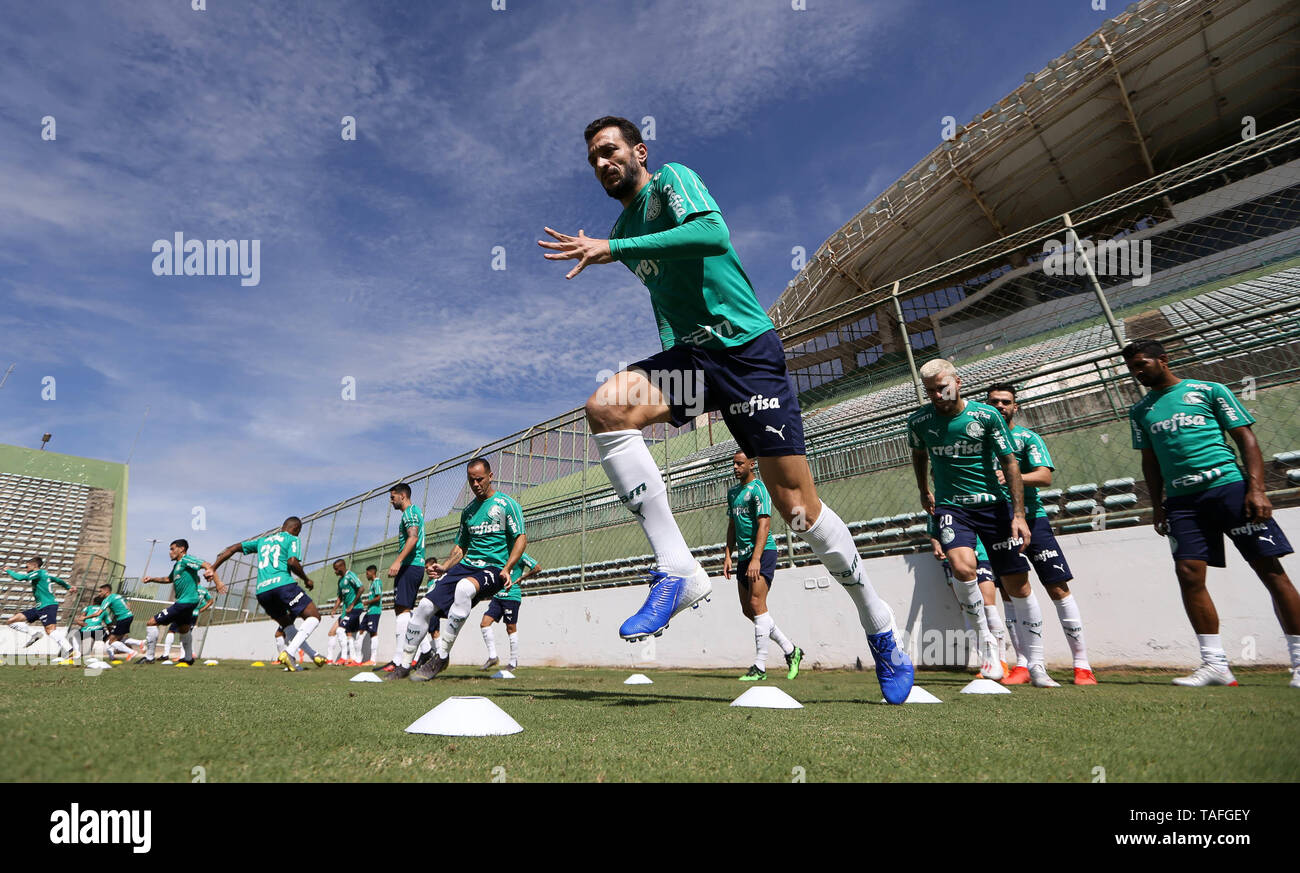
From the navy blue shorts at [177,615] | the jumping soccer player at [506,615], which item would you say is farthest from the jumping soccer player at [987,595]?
the navy blue shorts at [177,615]

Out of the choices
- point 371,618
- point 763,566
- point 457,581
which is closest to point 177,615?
point 371,618

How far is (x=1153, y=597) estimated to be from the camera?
5473 mm

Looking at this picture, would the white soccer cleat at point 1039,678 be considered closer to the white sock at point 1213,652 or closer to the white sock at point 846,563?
the white sock at point 1213,652

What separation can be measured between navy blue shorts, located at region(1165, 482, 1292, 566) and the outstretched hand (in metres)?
3.96

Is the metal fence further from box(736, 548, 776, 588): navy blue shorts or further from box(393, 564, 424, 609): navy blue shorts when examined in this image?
box(393, 564, 424, 609): navy blue shorts

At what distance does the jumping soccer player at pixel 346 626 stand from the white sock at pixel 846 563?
11907 millimetres

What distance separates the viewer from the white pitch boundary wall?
5082mm

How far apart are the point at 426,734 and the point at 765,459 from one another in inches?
63.9

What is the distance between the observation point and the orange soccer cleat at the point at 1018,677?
4625mm

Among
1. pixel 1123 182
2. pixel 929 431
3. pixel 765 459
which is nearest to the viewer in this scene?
pixel 765 459

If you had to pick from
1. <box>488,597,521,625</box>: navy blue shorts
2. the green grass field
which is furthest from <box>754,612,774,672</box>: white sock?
<box>488,597,521,625</box>: navy blue shorts

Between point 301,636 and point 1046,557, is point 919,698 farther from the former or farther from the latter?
point 301,636
